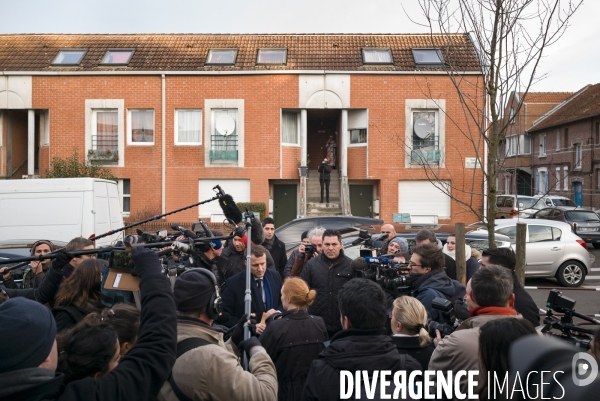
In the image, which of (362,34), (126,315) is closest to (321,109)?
(362,34)

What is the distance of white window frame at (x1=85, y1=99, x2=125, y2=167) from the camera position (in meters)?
23.4

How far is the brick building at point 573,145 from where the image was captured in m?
36.8

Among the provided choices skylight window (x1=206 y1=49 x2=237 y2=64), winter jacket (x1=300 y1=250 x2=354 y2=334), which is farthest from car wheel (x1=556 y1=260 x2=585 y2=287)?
skylight window (x1=206 y1=49 x2=237 y2=64)

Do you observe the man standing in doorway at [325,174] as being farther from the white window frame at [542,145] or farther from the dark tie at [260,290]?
the white window frame at [542,145]

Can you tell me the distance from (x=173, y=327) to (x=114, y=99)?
22702 mm

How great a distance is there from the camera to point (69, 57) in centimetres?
2419

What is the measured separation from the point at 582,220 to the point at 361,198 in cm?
898

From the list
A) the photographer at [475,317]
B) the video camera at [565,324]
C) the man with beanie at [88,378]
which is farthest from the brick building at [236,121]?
the man with beanie at [88,378]

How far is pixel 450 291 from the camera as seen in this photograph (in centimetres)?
499

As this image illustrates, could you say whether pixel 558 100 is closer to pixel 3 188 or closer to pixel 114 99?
pixel 114 99

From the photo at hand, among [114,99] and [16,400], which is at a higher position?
[114,99]

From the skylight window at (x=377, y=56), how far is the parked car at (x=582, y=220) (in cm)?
914

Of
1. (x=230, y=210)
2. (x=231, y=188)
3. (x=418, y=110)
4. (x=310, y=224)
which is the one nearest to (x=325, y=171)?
(x=231, y=188)

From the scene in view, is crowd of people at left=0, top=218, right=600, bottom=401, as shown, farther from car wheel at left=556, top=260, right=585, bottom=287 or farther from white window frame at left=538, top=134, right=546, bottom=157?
white window frame at left=538, top=134, right=546, bottom=157
